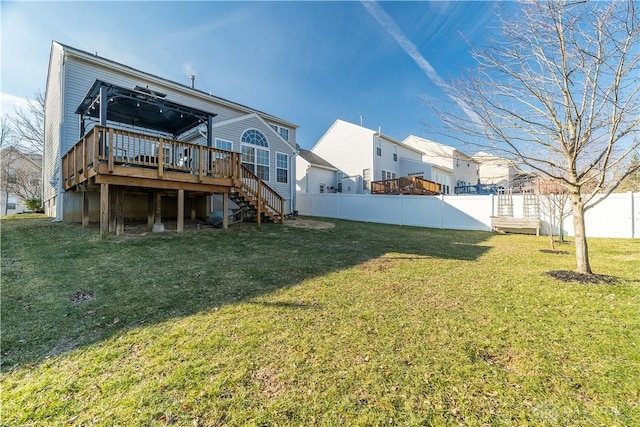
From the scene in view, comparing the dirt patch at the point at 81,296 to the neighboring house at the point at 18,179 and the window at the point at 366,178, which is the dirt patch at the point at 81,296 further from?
the neighboring house at the point at 18,179

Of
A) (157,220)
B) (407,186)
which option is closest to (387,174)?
(407,186)

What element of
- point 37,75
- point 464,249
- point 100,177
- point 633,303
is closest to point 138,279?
point 100,177

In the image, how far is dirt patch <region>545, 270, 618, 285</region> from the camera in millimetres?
4708

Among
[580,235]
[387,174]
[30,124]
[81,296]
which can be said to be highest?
[30,124]

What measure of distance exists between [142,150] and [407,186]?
15618 millimetres

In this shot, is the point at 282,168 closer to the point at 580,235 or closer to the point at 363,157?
the point at 363,157

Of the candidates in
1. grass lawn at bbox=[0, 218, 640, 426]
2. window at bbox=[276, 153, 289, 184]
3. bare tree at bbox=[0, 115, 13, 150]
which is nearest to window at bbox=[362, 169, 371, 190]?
window at bbox=[276, 153, 289, 184]

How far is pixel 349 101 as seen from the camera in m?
21.0

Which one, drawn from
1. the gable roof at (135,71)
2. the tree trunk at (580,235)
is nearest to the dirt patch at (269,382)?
the tree trunk at (580,235)

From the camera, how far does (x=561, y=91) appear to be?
4789 millimetres

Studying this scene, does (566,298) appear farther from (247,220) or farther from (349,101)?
(349,101)

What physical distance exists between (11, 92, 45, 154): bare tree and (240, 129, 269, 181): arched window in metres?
20.1

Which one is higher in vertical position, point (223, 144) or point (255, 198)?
point (223, 144)

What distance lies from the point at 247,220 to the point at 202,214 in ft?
7.20
